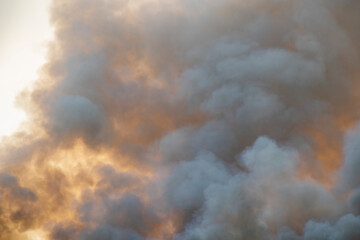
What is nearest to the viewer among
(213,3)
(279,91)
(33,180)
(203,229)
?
(203,229)

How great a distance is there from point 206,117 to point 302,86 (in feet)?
43.3

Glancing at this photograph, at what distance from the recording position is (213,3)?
5816cm

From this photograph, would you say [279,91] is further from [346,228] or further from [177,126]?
[346,228]

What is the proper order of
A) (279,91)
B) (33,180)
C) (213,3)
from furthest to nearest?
Answer: 1. (213,3)
2. (279,91)
3. (33,180)

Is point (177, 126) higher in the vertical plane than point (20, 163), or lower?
higher

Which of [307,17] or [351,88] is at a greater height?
[307,17]

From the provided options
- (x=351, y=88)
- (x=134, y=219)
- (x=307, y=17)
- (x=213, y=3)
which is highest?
(x=213, y=3)

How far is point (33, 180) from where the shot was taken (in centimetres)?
4884

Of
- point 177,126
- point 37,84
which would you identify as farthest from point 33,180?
point 177,126

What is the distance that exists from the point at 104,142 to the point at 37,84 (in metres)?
12.5

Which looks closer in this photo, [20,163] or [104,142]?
[20,163]

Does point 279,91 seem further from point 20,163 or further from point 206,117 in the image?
point 20,163

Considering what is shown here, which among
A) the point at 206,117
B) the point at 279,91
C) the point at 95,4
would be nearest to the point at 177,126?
the point at 206,117

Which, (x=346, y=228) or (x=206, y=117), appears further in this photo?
(x=206, y=117)
